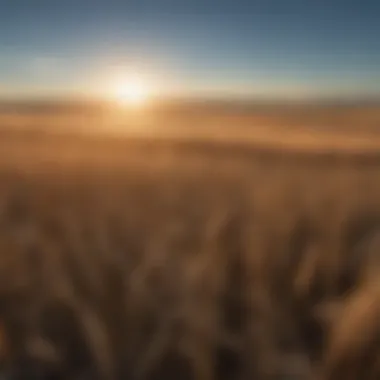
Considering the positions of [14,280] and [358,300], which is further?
[14,280]

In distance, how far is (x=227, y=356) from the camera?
0.97 metres

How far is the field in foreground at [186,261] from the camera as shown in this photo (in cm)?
95

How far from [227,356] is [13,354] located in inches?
15.7

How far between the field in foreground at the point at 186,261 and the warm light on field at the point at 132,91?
2.9 inches

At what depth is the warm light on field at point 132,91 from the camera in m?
1.02

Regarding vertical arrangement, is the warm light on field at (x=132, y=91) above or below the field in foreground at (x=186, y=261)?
above

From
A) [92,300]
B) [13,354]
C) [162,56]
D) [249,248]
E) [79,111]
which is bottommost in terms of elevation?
[13,354]

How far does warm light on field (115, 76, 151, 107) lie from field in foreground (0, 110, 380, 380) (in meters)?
0.07

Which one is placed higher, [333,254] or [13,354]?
[333,254]

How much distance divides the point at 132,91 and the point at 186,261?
33 centimetres

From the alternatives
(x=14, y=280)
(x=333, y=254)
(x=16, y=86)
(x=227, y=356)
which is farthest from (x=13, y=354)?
(x=333, y=254)

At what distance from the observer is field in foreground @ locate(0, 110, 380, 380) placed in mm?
948

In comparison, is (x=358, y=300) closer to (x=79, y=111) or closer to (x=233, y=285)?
(x=233, y=285)

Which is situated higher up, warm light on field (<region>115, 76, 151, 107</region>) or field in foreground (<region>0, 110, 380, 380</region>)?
warm light on field (<region>115, 76, 151, 107</region>)
